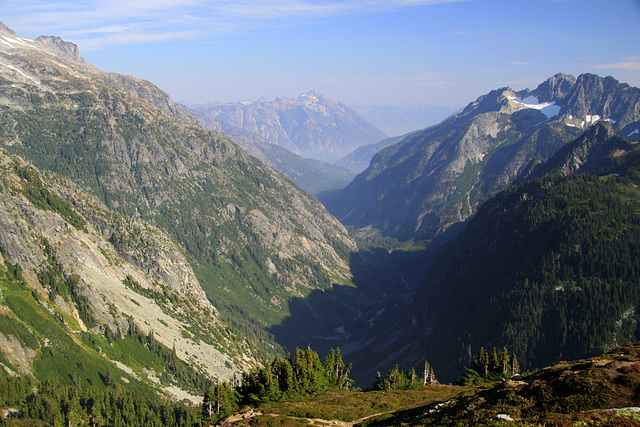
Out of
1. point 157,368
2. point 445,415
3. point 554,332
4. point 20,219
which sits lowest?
point 157,368

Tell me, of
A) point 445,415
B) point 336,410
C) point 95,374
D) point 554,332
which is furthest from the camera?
point 554,332

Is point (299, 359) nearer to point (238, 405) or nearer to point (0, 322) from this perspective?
point (238, 405)

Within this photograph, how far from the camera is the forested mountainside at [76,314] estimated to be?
135500mm

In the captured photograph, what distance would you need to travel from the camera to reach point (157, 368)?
162 meters

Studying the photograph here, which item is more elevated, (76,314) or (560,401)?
(560,401)

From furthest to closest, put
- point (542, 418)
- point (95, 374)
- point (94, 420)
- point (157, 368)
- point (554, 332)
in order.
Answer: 1. point (554, 332)
2. point (157, 368)
3. point (95, 374)
4. point (94, 420)
5. point (542, 418)

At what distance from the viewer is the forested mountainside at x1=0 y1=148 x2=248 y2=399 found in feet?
445

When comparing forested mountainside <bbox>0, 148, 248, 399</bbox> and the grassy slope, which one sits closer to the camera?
the grassy slope

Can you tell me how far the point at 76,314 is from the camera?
513 feet

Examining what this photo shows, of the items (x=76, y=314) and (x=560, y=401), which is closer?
(x=560, y=401)

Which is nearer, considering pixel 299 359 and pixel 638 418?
pixel 638 418

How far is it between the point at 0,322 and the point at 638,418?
146491 millimetres

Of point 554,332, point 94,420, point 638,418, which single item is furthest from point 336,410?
point 554,332

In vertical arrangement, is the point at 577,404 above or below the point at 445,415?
above
